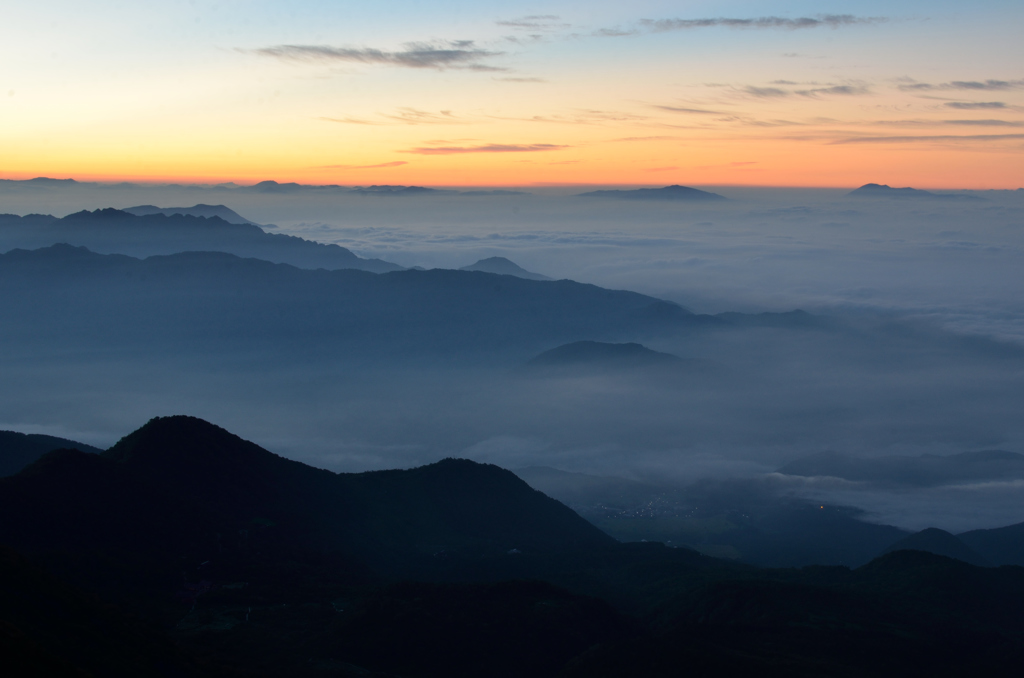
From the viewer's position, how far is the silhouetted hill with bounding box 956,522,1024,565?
171000 mm

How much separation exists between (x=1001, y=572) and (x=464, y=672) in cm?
8444

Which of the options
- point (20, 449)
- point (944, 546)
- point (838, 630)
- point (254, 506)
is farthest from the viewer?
point (944, 546)

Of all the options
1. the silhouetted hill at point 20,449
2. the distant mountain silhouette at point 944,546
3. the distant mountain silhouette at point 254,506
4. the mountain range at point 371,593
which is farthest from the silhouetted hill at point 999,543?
the silhouetted hill at point 20,449

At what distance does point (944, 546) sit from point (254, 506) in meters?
154

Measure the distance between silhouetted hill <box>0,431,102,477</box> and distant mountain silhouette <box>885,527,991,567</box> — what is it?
578 ft

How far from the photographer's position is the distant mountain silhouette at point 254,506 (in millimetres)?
80000

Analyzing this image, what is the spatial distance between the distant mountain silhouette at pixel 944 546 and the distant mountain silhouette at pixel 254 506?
88521mm

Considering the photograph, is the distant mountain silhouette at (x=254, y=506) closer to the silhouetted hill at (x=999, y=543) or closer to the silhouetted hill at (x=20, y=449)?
the silhouetted hill at (x=20, y=449)

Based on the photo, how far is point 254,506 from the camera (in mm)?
101312

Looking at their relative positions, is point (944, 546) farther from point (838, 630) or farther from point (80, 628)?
point (80, 628)

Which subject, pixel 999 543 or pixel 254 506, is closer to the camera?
pixel 254 506

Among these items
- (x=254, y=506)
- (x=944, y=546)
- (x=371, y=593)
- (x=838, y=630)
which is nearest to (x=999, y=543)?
(x=944, y=546)

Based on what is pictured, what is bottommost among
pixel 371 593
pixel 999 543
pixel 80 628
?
pixel 999 543

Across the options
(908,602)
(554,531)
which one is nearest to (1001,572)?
(908,602)
